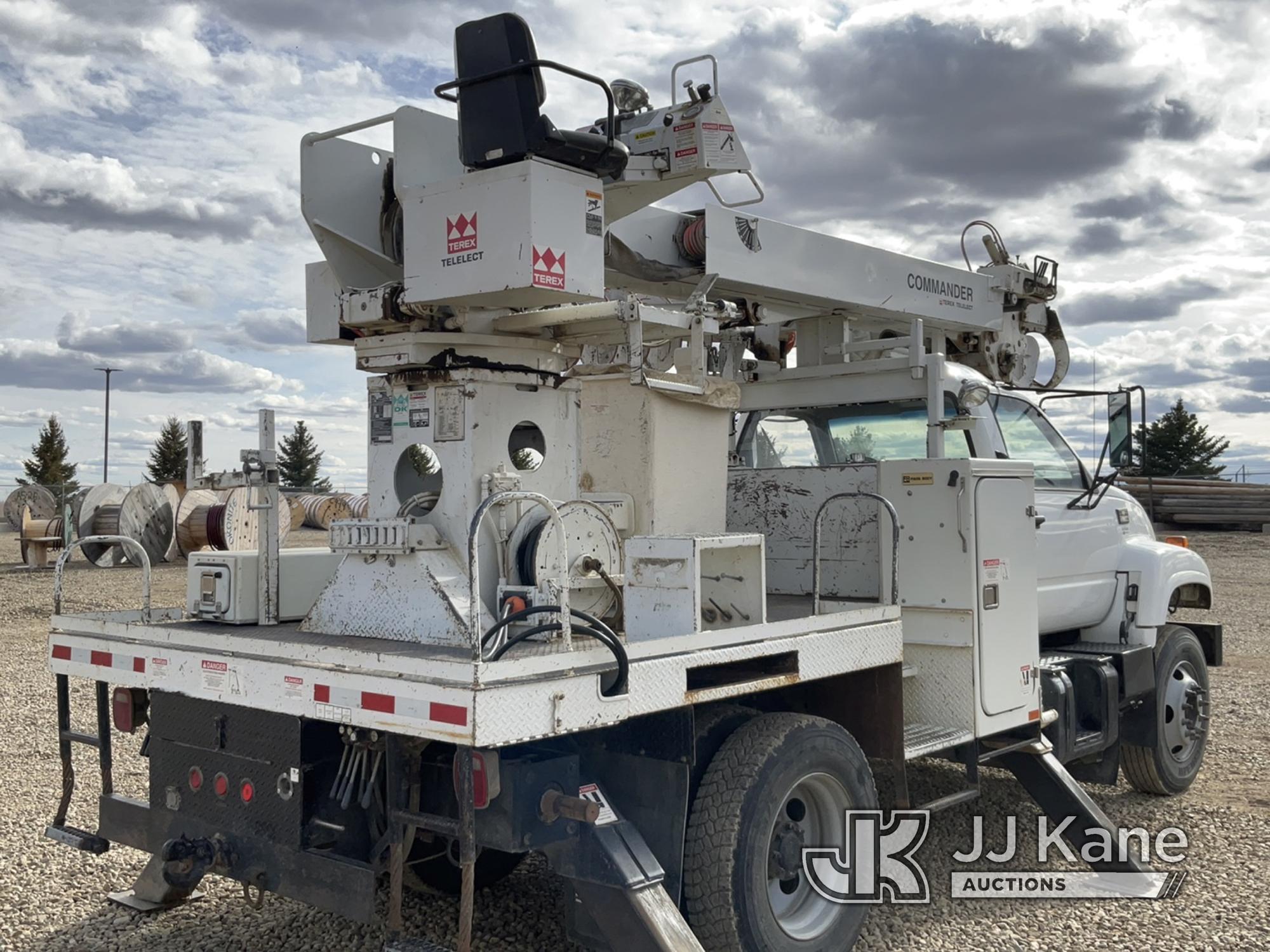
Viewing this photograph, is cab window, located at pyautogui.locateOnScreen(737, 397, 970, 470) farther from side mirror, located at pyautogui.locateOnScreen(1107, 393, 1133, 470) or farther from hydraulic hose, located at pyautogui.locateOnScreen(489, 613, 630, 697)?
hydraulic hose, located at pyautogui.locateOnScreen(489, 613, 630, 697)

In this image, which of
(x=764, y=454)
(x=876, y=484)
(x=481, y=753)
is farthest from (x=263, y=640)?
(x=764, y=454)

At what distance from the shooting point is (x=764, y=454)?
686 cm

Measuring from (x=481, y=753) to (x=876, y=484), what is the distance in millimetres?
2937

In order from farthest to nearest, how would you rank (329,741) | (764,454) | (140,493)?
(140,493), (764,454), (329,741)

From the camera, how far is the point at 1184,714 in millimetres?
7434

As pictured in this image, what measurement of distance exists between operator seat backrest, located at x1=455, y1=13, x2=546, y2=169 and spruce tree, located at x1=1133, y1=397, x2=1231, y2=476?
119ft

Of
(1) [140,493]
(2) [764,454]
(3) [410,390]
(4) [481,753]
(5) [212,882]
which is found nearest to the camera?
(4) [481,753]

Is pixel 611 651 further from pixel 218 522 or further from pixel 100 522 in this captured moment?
pixel 100 522

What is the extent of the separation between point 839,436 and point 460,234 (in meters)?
2.96

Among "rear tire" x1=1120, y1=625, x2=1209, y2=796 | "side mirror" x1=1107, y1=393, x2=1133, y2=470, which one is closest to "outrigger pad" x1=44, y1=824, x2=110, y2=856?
"side mirror" x1=1107, y1=393, x2=1133, y2=470

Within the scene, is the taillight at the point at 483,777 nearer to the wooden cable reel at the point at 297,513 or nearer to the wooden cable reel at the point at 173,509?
the wooden cable reel at the point at 173,509

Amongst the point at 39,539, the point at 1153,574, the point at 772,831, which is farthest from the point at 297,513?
the point at 772,831

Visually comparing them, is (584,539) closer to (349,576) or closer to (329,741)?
(349,576)

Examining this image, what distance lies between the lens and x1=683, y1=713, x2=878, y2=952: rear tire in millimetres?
4070
